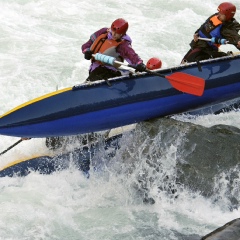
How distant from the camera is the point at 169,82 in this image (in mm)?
6406

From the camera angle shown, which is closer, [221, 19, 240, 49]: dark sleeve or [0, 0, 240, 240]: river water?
[0, 0, 240, 240]: river water

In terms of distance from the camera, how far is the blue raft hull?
6141 mm

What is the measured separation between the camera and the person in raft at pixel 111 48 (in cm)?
647

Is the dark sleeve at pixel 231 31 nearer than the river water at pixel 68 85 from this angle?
No

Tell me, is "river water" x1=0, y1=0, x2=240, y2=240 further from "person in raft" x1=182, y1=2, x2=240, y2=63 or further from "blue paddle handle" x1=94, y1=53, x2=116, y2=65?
"person in raft" x1=182, y1=2, x2=240, y2=63

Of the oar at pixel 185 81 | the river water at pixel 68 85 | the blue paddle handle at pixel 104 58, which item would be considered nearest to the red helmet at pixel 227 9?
the oar at pixel 185 81

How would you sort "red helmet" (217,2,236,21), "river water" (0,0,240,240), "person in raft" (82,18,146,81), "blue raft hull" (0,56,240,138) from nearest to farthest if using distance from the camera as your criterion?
"river water" (0,0,240,240) → "blue raft hull" (0,56,240,138) → "person in raft" (82,18,146,81) → "red helmet" (217,2,236,21)

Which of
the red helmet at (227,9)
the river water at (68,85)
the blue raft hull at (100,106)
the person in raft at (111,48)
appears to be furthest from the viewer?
the red helmet at (227,9)

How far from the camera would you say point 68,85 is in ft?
30.8

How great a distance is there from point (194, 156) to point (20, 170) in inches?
79.0

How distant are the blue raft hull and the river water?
50cm

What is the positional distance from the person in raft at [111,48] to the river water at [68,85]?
55 cm

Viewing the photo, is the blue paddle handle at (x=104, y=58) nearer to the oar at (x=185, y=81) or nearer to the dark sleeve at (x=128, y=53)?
the oar at (x=185, y=81)

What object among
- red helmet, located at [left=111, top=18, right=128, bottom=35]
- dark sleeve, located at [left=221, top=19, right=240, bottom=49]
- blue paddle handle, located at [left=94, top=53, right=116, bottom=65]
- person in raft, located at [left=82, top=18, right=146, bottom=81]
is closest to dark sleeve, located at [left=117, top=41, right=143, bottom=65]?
person in raft, located at [left=82, top=18, right=146, bottom=81]
